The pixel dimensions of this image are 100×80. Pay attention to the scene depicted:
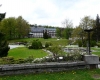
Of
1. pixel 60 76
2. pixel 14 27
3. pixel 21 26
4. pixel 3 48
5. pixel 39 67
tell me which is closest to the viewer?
pixel 60 76

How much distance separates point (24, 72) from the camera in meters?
8.67

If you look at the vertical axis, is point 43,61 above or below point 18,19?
below

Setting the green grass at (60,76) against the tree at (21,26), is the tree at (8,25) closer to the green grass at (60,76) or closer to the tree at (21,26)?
the tree at (21,26)

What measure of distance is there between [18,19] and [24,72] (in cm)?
5876

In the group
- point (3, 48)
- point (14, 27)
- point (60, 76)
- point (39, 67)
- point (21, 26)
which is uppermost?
point (21, 26)

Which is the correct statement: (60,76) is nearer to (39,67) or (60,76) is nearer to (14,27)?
(39,67)

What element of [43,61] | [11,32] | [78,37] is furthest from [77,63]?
[11,32]

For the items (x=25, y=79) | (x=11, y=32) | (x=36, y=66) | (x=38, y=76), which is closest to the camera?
(x=25, y=79)

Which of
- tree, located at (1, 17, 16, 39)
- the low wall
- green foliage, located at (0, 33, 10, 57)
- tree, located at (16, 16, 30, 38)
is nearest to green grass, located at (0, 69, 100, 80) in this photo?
the low wall

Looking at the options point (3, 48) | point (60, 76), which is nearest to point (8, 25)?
point (3, 48)

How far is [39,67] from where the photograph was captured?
8906 millimetres

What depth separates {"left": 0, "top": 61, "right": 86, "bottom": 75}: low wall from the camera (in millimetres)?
8430

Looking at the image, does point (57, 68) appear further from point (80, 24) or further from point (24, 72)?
point (80, 24)

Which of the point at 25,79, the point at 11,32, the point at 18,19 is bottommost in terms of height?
the point at 25,79
